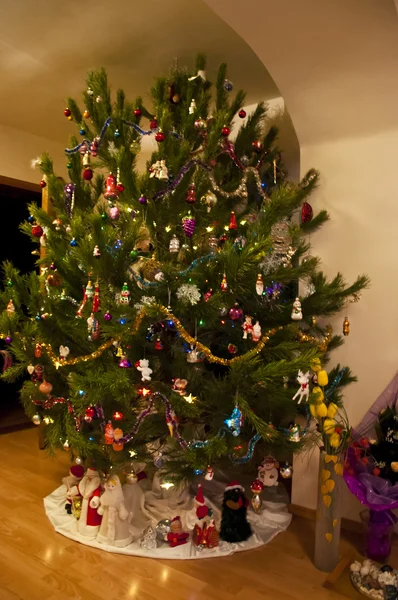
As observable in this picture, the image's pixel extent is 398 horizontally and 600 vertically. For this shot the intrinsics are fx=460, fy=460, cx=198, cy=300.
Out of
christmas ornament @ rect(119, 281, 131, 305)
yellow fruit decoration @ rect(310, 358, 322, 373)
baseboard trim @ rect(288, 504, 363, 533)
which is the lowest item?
baseboard trim @ rect(288, 504, 363, 533)

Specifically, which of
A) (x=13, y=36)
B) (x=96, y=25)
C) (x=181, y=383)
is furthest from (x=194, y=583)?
(x=13, y=36)

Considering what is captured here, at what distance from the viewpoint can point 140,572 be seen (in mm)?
1625

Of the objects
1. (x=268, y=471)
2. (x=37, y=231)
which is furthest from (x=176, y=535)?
(x=37, y=231)

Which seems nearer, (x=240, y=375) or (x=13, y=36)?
(x=240, y=375)

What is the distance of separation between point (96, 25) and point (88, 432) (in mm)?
1721

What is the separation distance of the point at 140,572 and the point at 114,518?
22 cm

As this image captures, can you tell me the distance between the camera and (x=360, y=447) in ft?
5.85

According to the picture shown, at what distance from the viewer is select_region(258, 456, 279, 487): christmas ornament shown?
1.93m

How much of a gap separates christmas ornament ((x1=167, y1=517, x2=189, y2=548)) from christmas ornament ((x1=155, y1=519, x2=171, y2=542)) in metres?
0.02

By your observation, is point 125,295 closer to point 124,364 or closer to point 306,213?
point 124,364

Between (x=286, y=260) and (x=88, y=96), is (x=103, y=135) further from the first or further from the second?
(x=286, y=260)

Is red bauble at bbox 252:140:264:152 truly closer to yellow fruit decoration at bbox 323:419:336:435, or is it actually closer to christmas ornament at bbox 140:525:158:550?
yellow fruit decoration at bbox 323:419:336:435

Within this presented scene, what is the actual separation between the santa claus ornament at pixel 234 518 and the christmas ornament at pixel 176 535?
0.16 meters

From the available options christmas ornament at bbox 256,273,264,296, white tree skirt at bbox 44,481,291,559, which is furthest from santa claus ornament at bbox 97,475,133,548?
christmas ornament at bbox 256,273,264,296
